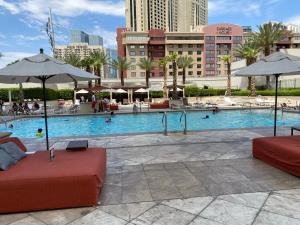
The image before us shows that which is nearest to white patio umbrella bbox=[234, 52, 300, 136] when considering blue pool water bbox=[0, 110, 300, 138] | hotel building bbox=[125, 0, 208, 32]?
blue pool water bbox=[0, 110, 300, 138]

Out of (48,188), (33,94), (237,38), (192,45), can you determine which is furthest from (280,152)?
(237,38)

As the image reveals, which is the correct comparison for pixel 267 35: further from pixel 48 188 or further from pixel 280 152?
pixel 48 188

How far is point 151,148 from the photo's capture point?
7801 mm

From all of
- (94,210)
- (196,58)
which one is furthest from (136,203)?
(196,58)

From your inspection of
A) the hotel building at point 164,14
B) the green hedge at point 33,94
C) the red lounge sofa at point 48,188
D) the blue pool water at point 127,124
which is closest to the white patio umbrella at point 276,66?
the red lounge sofa at point 48,188

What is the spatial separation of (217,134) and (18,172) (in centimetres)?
744

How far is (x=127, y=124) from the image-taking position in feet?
57.8

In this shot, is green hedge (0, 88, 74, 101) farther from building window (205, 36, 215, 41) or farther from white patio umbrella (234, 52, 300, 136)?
building window (205, 36, 215, 41)

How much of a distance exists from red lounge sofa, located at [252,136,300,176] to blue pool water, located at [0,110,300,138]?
8.36m

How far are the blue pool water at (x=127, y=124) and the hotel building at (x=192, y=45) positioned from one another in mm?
61917

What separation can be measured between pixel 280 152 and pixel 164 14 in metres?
161

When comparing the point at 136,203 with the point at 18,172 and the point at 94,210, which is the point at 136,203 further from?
the point at 18,172

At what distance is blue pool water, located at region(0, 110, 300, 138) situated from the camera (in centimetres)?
1544

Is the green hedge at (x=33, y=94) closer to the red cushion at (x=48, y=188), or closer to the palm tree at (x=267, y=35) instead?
the palm tree at (x=267, y=35)
